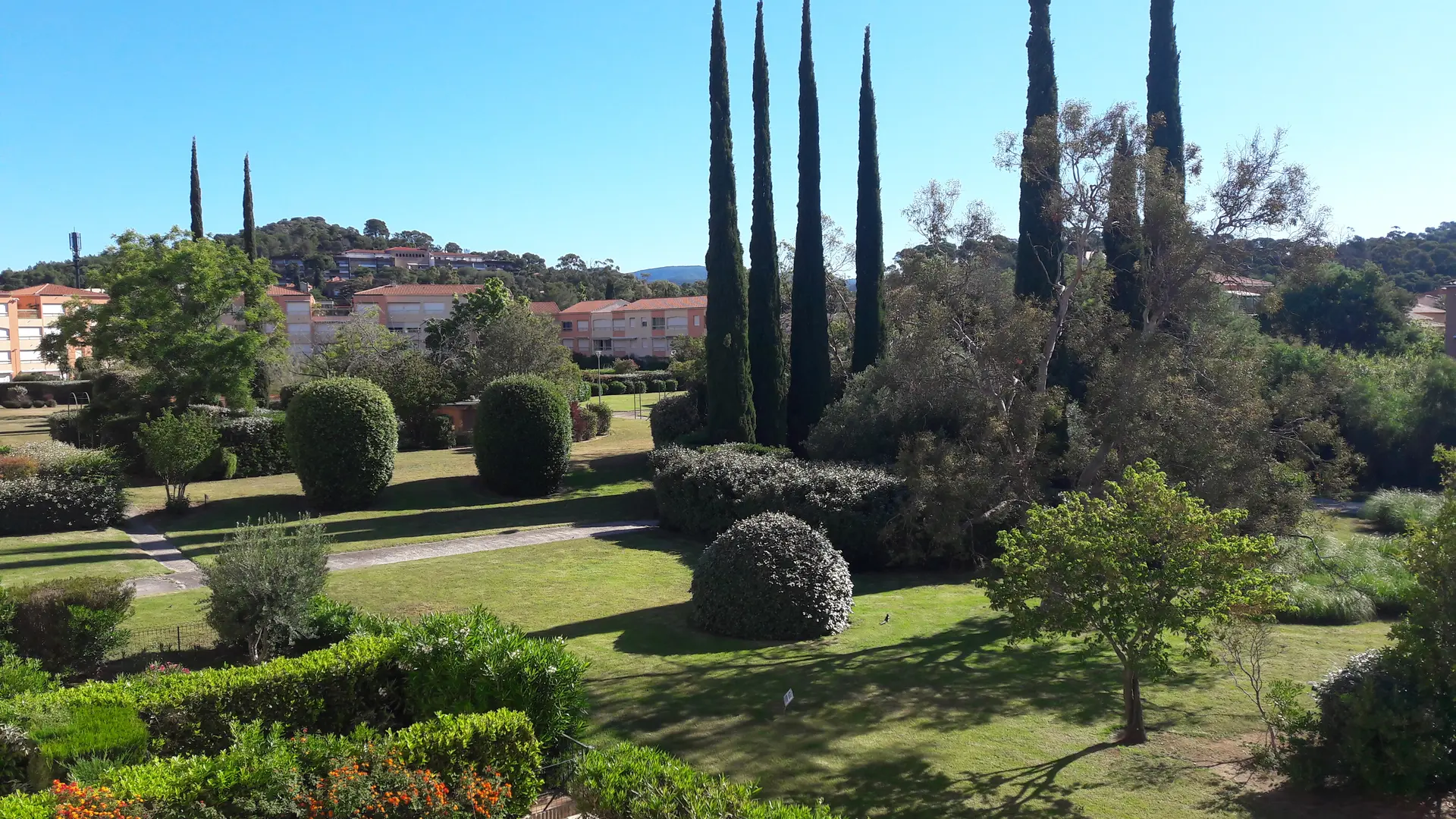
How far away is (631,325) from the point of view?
84750 millimetres

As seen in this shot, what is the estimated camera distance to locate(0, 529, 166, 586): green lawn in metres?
14.1

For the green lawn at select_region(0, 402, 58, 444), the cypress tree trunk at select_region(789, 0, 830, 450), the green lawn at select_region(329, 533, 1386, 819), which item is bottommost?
the green lawn at select_region(329, 533, 1386, 819)

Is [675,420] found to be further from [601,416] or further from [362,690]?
[362,690]

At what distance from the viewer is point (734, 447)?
67.1 feet

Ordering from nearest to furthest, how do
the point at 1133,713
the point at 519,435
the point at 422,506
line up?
the point at 1133,713 → the point at 422,506 → the point at 519,435

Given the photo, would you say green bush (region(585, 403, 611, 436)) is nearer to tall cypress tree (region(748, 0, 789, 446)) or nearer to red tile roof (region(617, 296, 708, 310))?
tall cypress tree (region(748, 0, 789, 446))

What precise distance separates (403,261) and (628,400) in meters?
86.3

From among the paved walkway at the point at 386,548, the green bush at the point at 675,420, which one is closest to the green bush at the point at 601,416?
the green bush at the point at 675,420

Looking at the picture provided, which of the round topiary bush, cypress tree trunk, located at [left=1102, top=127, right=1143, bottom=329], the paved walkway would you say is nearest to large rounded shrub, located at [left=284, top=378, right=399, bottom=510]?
the paved walkway

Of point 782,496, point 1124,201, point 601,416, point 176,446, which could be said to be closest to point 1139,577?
point 1124,201

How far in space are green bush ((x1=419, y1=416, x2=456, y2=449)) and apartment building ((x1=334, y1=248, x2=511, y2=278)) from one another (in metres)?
88.1

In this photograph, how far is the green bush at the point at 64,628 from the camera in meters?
9.27

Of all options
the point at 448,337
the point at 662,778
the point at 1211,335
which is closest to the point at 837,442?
the point at 1211,335

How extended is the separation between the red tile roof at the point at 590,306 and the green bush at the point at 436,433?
180ft
